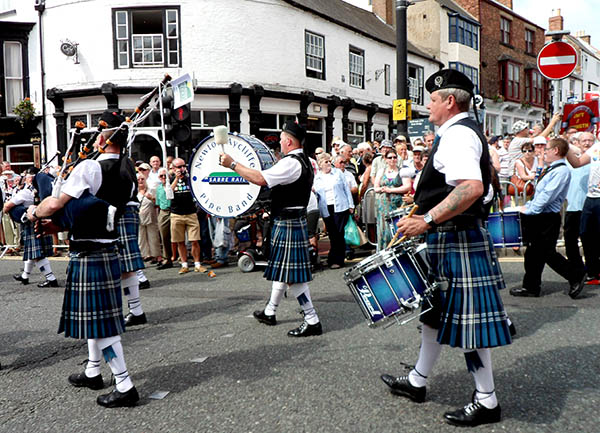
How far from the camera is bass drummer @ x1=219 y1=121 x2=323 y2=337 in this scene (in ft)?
15.6

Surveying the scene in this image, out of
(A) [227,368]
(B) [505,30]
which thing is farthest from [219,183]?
(B) [505,30]

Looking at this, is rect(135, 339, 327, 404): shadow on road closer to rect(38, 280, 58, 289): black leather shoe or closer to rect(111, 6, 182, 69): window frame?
rect(38, 280, 58, 289): black leather shoe

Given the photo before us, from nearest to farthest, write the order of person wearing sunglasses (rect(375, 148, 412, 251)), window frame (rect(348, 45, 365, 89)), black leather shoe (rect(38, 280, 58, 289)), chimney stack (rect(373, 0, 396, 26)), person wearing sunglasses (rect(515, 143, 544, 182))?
person wearing sunglasses (rect(375, 148, 412, 251)) < black leather shoe (rect(38, 280, 58, 289)) < person wearing sunglasses (rect(515, 143, 544, 182)) < window frame (rect(348, 45, 365, 89)) < chimney stack (rect(373, 0, 396, 26))

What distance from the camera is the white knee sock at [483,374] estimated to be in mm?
2918

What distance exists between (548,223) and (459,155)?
3703 millimetres

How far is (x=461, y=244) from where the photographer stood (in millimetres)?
2947

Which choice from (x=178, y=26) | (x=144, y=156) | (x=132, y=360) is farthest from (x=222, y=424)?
(x=178, y=26)

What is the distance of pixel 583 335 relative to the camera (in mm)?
4520

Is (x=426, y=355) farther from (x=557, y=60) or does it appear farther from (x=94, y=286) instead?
(x=557, y=60)

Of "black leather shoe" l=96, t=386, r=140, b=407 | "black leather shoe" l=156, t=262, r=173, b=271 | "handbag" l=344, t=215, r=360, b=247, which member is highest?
"handbag" l=344, t=215, r=360, b=247

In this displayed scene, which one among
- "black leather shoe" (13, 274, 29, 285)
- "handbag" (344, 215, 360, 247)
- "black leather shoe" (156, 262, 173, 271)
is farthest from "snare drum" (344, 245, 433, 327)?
"black leather shoe" (13, 274, 29, 285)

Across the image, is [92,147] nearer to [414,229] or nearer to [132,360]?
[132,360]

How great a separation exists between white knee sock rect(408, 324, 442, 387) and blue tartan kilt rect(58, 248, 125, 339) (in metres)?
1.98

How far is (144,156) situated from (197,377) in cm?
1350
